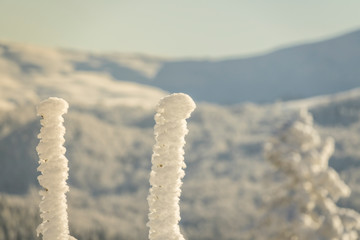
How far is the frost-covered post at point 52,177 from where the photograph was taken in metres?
4.80

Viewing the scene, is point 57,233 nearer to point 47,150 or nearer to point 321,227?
point 47,150

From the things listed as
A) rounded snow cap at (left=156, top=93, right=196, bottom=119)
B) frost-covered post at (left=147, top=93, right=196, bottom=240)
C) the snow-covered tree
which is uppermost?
the snow-covered tree

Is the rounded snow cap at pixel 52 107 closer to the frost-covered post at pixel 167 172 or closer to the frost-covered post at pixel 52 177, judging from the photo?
the frost-covered post at pixel 52 177

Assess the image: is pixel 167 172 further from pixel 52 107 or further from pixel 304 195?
pixel 304 195

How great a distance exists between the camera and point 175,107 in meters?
4.61

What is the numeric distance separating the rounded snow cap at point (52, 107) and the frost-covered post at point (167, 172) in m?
0.87

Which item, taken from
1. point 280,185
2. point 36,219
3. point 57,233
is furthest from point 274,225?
point 36,219

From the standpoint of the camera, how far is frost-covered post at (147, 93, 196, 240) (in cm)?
456

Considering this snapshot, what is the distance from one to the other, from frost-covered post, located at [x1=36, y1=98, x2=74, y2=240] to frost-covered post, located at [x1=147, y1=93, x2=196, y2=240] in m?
0.77

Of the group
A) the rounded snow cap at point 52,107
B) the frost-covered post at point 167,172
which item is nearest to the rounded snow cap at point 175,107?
the frost-covered post at point 167,172

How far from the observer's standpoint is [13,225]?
164625 mm

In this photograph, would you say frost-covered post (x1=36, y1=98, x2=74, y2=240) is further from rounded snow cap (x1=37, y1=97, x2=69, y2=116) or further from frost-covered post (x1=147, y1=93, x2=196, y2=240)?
frost-covered post (x1=147, y1=93, x2=196, y2=240)

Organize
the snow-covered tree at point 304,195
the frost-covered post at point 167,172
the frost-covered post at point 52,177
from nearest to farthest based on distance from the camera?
the frost-covered post at point 167,172 < the frost-covered post at point 52,177 < the snow-covered tree at point 304,195

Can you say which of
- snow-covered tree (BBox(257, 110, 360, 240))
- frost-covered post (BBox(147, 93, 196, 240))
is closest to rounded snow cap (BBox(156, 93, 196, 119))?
frost-covered post (BBox(147, 93, 196, 240))
